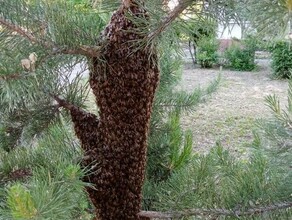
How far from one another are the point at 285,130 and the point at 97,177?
220mm

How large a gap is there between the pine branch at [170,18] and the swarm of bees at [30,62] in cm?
10

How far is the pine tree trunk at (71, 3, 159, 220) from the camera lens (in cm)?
45

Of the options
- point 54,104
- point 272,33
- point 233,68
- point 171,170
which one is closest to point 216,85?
point 171,170

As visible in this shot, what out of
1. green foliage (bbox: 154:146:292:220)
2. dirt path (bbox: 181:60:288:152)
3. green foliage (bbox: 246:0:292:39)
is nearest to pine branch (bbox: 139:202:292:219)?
green foliage (bbox: 154:146:292:220)

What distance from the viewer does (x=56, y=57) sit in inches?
16.2

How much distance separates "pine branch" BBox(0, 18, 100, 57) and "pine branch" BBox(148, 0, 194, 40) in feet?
0.25

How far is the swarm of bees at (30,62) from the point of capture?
1.18 ft

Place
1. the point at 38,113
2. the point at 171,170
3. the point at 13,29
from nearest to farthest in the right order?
the point at 13,29 < the point at 38,113 < the point at 171,170

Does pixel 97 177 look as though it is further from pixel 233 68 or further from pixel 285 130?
pixel 233 68

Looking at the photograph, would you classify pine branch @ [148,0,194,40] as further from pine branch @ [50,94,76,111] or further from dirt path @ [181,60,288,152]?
dirt path @ [181,60,288,152]

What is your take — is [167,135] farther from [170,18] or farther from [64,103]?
[170,18]

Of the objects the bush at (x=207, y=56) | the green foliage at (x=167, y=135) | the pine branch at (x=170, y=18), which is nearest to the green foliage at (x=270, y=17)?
the pine branch at (x=170, y=18)

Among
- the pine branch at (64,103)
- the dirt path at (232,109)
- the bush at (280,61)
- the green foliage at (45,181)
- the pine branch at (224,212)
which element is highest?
the pine branch at (64,103)

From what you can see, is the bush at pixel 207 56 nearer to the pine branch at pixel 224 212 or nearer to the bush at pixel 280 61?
the bush at pixel 280 61
